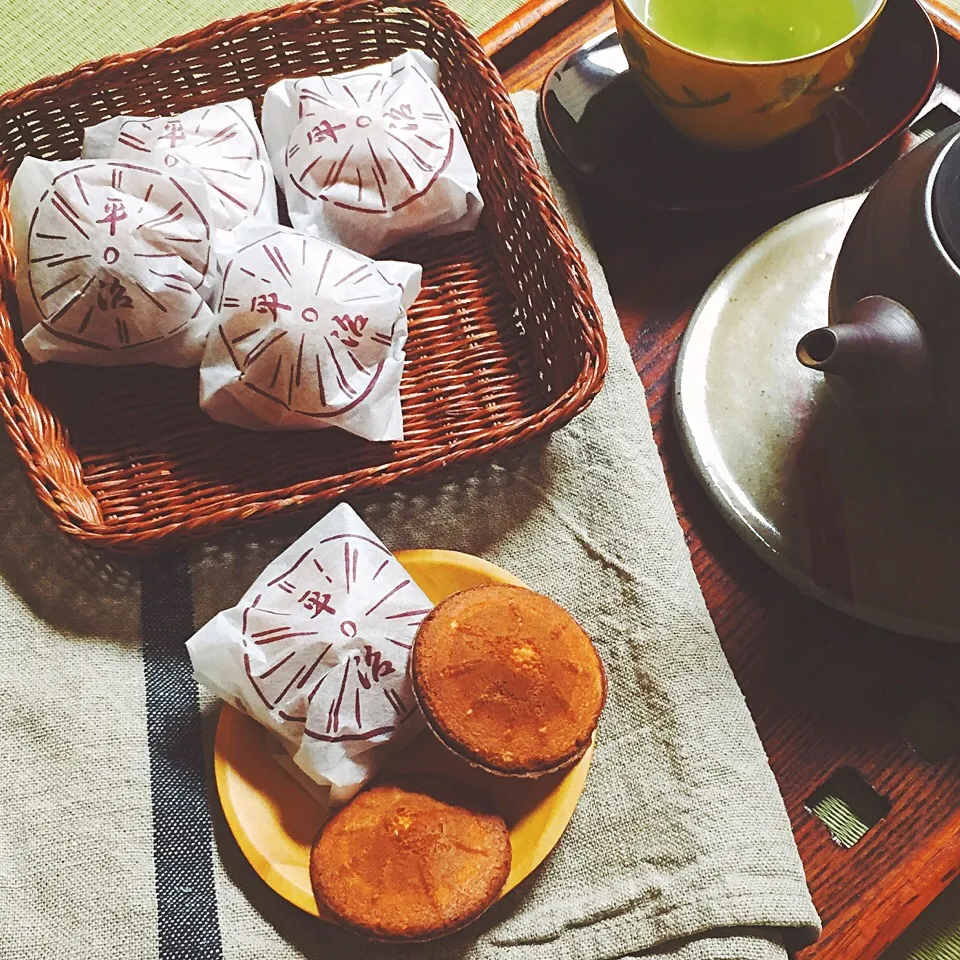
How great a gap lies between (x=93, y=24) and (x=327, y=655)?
2.52 ft

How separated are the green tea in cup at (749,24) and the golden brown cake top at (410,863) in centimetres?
59

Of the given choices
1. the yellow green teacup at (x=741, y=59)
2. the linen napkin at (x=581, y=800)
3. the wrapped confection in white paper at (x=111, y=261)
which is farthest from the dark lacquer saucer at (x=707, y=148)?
the wrapped confection in white paper at (x=111, y=261)

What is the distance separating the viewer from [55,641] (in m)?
0.66

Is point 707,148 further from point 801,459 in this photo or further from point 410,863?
point 410,863

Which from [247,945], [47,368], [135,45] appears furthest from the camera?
[135,45]

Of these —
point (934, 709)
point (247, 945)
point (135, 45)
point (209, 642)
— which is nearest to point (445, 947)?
point (247, 945)

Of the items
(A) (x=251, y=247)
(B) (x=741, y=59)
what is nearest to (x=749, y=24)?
(B) (x=741, y=59)

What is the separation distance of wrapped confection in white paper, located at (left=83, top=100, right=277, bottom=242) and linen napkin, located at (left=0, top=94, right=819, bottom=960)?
247 millimetres

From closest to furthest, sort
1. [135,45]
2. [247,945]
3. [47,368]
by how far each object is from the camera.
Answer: [247,945] → [47,368] → [135,45]

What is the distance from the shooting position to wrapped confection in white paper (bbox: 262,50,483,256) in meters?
0.77

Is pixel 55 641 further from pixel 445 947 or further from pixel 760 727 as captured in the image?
pixel 760 727

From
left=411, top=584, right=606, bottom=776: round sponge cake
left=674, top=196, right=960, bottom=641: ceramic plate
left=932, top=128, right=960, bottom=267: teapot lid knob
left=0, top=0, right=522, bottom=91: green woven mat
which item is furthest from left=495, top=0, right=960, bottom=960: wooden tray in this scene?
left=0, top=0, right=522, bottom=91: green woven mat

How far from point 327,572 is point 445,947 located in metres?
0.24

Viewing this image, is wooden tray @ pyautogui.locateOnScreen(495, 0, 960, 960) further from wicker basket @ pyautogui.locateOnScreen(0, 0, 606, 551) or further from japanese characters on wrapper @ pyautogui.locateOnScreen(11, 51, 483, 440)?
japanese characters on wrapper @ pyautogui.locateOnScreen(11, 51, 483, 440)
